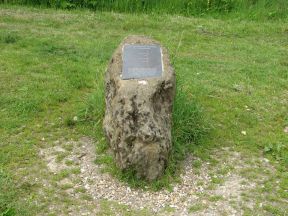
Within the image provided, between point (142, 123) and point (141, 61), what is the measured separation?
31.8 inches

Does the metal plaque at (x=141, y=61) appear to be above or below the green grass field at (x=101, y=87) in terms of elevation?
above

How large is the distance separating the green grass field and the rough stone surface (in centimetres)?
28

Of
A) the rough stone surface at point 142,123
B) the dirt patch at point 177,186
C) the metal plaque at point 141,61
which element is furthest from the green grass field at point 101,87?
the metal plaque at point 141,61

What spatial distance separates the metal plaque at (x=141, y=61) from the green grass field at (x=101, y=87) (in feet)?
1.86

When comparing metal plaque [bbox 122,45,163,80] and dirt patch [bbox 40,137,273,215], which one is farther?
metal plaque [bbox 122,45,163,80]

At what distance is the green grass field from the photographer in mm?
5020

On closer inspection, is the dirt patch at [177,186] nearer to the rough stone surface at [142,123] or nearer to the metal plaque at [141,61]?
the rough stone surface at [142,123]

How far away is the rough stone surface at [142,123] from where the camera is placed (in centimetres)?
471

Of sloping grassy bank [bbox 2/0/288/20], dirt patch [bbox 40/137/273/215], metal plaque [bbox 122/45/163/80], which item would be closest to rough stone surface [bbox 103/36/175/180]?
metal plaque [bbox 122/45/163/80]

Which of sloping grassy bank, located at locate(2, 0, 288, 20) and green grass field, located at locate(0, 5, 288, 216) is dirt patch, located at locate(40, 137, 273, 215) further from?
sloping grassy bank, located at locate(2, 0, 288, 20)

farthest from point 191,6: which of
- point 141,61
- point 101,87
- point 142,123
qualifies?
point 142,123

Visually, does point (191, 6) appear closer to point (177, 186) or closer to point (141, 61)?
point (141, 61)

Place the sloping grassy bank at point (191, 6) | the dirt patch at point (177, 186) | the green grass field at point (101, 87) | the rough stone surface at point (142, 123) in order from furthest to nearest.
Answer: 1. the sloping grassy bank at point (191, 6)
2. the green grass field at point (101, 87)
3. the rough stone surface at point (142, 123)
4. the dirt patch at point (177, 186)

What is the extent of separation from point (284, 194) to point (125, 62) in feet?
6.62
